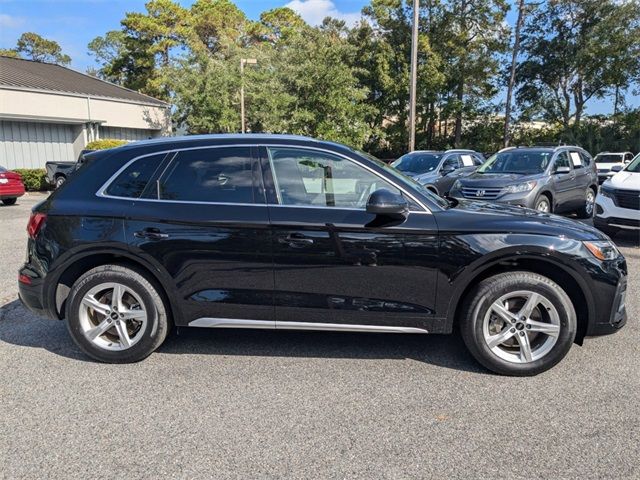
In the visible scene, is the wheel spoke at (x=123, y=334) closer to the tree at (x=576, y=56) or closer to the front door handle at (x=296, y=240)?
the front door handle at (x=296, y=240)

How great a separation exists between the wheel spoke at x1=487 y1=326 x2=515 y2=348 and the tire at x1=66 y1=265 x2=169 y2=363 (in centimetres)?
250

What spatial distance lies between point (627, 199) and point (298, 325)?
6.72m

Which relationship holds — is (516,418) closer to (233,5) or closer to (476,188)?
(476,188)

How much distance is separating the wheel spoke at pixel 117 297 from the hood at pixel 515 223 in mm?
2514

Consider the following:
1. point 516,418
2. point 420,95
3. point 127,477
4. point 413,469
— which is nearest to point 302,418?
point 413,469

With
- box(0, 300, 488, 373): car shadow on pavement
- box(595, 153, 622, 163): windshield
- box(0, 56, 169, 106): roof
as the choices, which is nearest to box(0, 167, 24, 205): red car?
box(0, 56, 169, 106): roof

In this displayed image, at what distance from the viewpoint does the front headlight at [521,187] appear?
939 centimetres

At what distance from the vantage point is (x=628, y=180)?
27.2 ft

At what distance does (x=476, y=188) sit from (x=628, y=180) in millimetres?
2514

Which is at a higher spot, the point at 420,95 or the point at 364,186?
the point at 420,95

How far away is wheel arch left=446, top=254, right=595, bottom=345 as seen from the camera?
361 cm

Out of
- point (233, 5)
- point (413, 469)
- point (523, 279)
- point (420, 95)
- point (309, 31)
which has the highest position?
point (233, 5)

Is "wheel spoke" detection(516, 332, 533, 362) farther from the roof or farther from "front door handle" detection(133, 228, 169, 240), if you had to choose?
the roof

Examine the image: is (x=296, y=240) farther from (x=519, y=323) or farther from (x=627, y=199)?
(x=627, y=199)
